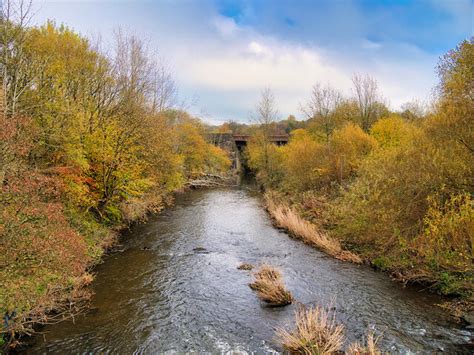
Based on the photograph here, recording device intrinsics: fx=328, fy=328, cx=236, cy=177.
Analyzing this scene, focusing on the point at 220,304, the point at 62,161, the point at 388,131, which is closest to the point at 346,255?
the point at 220,304

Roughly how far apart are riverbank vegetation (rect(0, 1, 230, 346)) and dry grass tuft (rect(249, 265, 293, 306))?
5498mm

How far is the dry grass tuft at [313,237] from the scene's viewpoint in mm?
14094

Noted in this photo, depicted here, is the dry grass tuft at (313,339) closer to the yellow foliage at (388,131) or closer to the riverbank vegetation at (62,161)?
the riverbank vegetation at (62,161)

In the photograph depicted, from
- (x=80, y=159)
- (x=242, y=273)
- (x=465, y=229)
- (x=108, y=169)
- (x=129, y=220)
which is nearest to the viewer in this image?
(x=465, y=229)

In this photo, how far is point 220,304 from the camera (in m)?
10.0

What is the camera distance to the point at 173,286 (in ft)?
37.2

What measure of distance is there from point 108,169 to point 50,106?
178 inches

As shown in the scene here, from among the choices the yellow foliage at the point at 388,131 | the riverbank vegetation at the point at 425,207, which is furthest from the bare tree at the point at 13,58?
the yellow foliage at the point at 388,131

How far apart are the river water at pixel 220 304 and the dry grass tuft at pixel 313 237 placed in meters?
0.45

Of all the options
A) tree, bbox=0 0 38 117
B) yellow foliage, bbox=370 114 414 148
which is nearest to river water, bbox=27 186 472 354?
tree, bbox=0 0 38 117

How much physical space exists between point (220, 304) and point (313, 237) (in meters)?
7.62

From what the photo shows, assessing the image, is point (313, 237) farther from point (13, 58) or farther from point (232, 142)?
point (232, 142)

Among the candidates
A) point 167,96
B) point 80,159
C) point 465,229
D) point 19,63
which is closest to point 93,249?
point 80,159

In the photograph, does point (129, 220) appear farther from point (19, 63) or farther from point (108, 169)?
point (19, 63)
